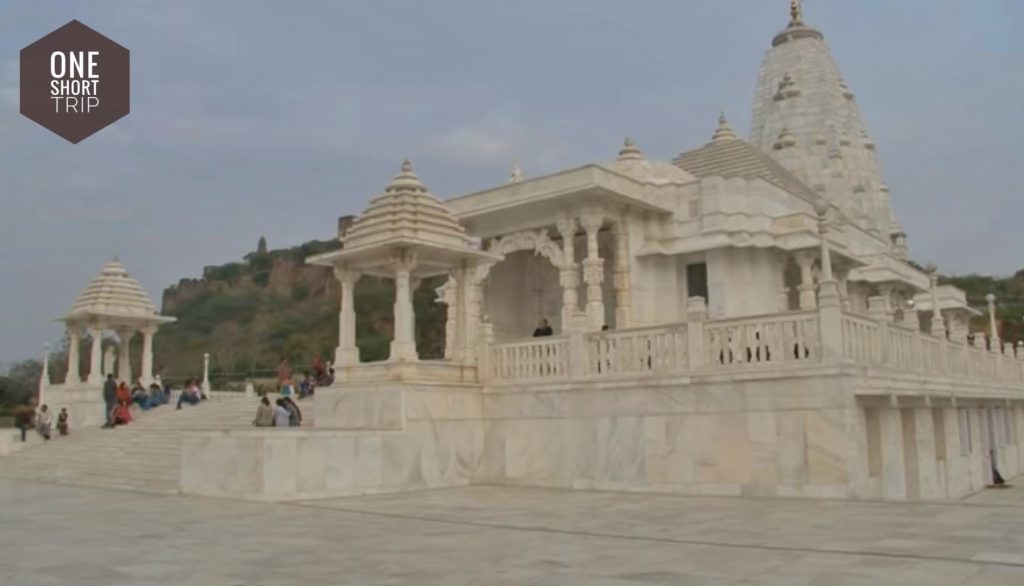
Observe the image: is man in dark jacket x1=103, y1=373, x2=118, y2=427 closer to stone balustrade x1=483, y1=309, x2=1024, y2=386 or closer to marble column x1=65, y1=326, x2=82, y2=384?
marble column x1=65, y1=326, x2=82, y2=384

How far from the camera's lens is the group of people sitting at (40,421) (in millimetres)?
22109

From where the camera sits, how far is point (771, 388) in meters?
12.7

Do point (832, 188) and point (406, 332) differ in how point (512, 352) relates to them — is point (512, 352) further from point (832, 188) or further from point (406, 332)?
point (832, 188)

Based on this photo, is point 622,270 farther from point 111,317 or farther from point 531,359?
point 111,317

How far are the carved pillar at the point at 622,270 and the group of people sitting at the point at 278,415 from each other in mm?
6994

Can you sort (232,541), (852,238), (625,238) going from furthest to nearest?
(852,238)
(625,238)
(232,541)

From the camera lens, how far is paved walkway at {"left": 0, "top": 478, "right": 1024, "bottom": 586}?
22.0 feet

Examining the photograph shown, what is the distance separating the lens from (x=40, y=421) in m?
22.2

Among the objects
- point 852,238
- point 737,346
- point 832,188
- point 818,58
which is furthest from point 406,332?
point 818,58

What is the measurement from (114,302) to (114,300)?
0.06 m

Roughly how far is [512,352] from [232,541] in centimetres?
820

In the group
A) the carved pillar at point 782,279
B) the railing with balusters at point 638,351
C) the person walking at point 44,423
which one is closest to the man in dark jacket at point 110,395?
the person walking at point 44,423

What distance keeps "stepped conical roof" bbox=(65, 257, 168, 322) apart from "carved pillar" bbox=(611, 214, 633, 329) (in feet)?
47.6

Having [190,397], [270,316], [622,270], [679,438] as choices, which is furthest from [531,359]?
[270,316]
